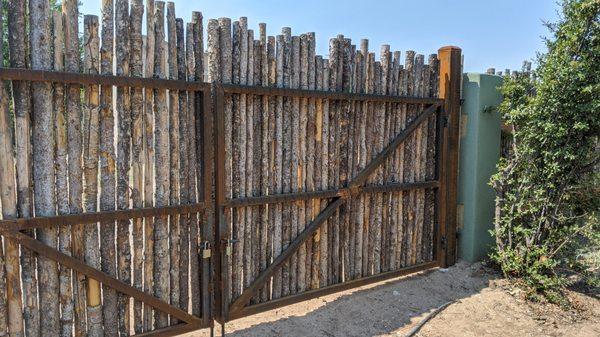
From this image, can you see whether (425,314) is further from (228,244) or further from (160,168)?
(160,168)

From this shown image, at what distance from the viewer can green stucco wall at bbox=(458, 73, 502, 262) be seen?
6.17m

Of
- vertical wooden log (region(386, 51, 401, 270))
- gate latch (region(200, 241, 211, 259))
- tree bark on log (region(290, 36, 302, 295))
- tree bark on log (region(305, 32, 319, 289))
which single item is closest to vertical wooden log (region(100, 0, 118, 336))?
gate latch (region(200, 241, 211, 259))

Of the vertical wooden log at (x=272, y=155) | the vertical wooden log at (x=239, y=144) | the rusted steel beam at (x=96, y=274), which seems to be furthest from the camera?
the vertical wooden log at (x=272, y=155)

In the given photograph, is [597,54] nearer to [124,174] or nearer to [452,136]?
[452,136]

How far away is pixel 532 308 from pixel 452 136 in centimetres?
232

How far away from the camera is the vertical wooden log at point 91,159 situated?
3.48m

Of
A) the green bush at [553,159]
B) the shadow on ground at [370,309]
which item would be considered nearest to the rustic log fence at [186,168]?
the shadow on ground at [370,309]

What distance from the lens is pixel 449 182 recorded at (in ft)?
20.2

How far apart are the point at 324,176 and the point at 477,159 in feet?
8.15

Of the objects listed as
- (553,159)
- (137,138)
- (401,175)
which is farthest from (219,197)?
(553,159)

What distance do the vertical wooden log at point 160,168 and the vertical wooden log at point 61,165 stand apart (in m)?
0.69

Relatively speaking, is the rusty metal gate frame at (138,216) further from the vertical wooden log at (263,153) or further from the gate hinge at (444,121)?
the gate hinge at (444,121)

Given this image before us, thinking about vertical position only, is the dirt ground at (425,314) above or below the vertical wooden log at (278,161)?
below

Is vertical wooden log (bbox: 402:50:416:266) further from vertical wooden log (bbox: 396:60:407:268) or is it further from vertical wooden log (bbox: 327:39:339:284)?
vertical wooden log (bbox: 327:39:339:284)
